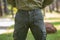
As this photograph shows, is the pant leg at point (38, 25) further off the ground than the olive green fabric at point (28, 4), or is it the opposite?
the olive green fabric at point (28, 4)

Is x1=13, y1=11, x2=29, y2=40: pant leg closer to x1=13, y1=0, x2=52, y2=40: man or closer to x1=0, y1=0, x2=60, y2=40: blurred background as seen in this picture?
x1=13, y1=0, x2=52, y2=40: man

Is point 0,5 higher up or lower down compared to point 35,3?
lower down

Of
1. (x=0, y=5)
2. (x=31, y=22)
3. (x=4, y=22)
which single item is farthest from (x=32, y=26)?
(x=0, y=5)

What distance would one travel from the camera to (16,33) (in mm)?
2623

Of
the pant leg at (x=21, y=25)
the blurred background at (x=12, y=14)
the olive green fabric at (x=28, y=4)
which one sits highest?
the olive green fabric at (x=28, y=4)

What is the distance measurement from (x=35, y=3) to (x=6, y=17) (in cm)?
494

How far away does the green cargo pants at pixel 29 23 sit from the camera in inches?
99.9

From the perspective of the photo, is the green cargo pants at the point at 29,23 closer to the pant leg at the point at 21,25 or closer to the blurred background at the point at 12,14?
the pant leg at the point at 21,25

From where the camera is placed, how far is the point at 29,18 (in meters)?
2.53

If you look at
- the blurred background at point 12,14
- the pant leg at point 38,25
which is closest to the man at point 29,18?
the pant leg at point 38,25

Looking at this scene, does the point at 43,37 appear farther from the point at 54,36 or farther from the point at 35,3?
the point at 54,36

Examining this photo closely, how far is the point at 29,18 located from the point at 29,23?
0.06 meters

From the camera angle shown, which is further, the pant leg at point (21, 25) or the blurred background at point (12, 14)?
the blurred background at point (12, 14)

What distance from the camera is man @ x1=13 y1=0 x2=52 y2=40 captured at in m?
2.54
